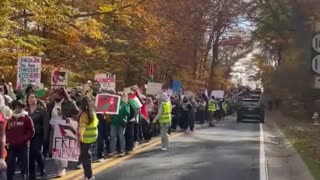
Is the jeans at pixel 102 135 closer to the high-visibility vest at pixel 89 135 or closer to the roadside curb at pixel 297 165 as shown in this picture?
the high-visibility vest at pixel 89 135

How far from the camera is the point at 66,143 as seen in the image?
10.9 meters

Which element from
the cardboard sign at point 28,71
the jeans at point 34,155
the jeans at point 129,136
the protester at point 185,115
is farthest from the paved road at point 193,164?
the protester at point 185,115

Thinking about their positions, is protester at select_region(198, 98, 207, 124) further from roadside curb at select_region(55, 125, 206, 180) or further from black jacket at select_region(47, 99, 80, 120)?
black jacket at select_region(47, 99, 80, 120)

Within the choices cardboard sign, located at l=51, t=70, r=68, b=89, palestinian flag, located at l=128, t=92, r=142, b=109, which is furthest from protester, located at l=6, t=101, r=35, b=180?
cardboard sign, located at l=51, t=70, r=68, b=89

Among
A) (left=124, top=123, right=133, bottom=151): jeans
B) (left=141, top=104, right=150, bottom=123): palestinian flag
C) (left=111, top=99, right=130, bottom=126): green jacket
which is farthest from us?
(left=141, top=104, right=150, bottom=123): palestinian flag

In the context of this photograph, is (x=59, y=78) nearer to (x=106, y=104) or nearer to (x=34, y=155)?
(x=106, y=104)

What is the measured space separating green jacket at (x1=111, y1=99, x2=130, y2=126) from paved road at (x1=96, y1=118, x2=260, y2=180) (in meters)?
0.97

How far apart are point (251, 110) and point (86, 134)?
96.5 ft

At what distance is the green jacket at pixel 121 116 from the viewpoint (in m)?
14.5

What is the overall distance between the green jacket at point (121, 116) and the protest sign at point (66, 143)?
11.4 ft

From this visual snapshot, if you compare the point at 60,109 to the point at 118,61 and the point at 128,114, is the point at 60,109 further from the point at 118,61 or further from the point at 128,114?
the point at 118,61

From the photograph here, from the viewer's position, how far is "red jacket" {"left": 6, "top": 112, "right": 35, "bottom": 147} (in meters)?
9.46

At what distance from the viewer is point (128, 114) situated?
1493 cm

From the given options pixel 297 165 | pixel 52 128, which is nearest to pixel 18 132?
pixel 52 128
